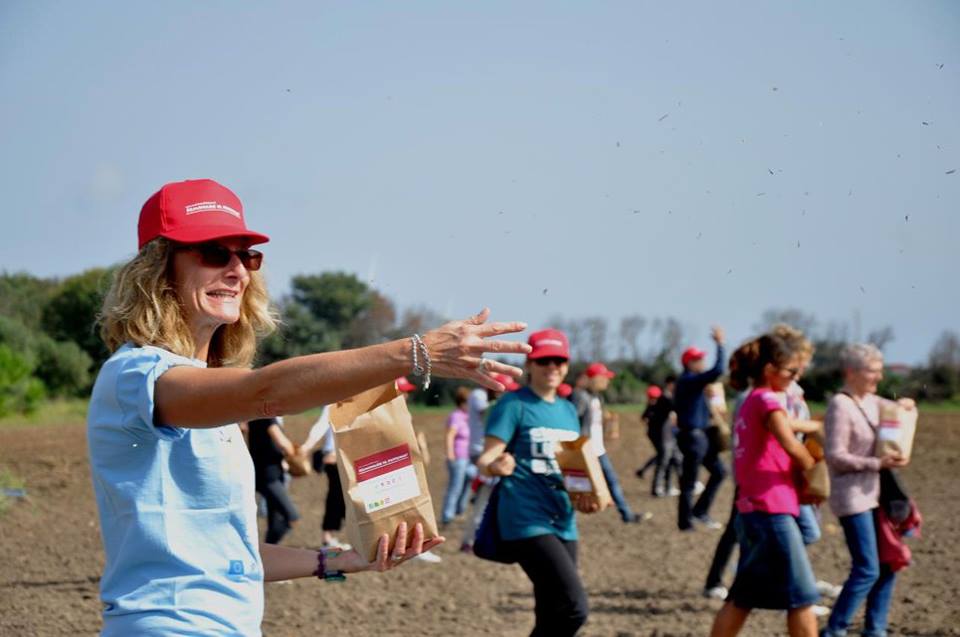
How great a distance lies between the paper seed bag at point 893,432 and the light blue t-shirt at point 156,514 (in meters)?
5.26

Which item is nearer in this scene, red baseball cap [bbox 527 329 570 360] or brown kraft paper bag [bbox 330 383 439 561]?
brown kraft paper bag [bbox 330 383 439 561]

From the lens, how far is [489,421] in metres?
6.67

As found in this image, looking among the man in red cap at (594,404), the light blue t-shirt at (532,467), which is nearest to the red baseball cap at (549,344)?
the light blue t-shirt at (532,467)

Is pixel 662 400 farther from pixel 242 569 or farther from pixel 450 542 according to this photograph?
pixel 242 569

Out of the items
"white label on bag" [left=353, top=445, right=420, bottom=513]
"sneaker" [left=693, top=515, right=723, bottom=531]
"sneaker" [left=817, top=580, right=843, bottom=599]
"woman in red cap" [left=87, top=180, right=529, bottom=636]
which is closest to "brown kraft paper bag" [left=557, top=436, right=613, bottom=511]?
"white label on bag" [left=353, top=445, right=420, bottom=513]

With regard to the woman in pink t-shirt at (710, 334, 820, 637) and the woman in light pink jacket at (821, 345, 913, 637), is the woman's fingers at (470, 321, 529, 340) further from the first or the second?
the woman in light pink jacket at (821, 345, 913, 637)

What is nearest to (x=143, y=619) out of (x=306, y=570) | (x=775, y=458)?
(x=306, y=570)

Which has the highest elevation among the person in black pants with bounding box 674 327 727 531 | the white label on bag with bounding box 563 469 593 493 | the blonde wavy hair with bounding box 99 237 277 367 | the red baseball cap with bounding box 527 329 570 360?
the blonde wavy hair with bounding box 99 237 277 367

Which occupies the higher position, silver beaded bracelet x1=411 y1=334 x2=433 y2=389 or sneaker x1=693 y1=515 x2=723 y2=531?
silver beaded bracelet x1=411 y1=334 x2=433 y2=389

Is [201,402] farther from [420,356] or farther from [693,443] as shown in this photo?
[693,443]

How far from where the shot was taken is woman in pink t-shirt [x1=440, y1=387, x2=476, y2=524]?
14.8m

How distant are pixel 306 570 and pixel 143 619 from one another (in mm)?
707

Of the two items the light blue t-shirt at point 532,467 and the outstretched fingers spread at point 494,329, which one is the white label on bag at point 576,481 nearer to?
the light blue t-shirt at point 532,467

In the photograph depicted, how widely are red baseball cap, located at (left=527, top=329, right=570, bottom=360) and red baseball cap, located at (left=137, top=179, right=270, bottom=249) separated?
3829 millimetres
